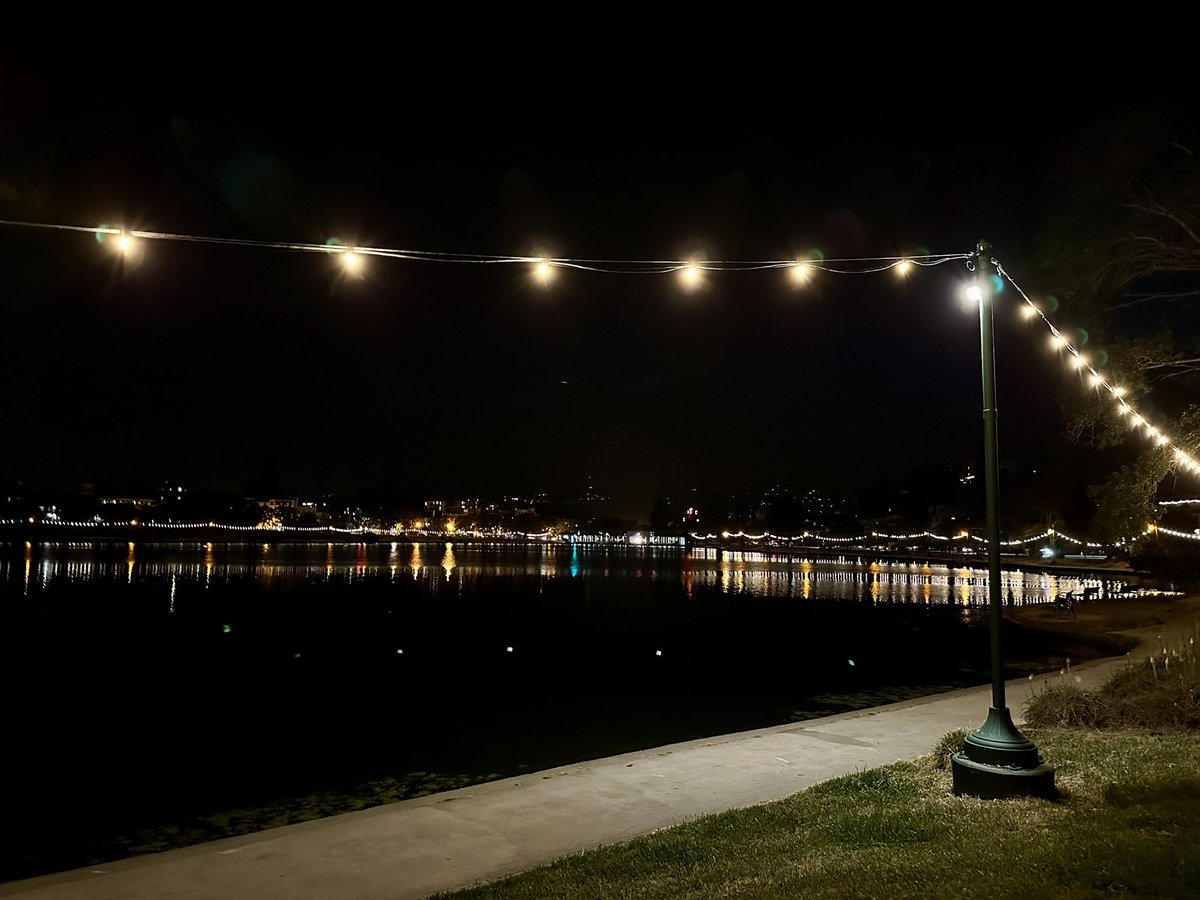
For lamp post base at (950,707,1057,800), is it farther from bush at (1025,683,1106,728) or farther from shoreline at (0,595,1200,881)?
bush at (1025,683,1106,728)

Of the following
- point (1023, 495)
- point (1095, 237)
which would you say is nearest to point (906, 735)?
point (1095, 237)

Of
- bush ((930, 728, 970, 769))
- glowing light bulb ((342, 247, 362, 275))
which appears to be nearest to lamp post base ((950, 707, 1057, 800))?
bush ((930, 728, 970, 769))

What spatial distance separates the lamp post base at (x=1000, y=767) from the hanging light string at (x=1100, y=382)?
6.16 meters

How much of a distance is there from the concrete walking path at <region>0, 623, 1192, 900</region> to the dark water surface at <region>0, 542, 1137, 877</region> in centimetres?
328

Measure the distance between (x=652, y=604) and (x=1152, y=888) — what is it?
36833 mm

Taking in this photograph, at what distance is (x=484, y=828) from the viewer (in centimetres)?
653

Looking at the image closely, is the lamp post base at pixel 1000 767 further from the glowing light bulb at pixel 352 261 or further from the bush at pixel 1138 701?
the glowing light bulb at pixel 352 261

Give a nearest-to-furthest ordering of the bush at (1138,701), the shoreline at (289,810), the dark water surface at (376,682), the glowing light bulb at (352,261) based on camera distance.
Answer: the shoreline at (289,810) → the glowing light bulb at (352,261) → the bush at (1138,701) → the dark water surface at (376,682)

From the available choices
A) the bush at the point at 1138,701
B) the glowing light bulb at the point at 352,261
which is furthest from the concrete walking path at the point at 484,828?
the glowing light bulb at the point at 352,261

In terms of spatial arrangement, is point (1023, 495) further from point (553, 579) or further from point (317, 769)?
point (317, 769)

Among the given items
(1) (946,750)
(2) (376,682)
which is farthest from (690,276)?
(2) (376,682)

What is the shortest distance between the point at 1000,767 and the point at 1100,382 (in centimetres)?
771

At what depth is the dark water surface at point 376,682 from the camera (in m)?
11.5

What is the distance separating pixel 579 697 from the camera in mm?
17375
